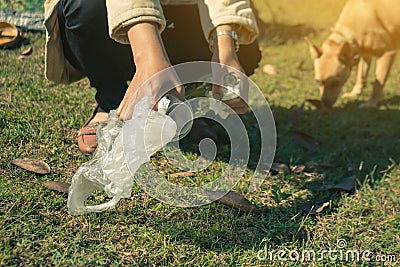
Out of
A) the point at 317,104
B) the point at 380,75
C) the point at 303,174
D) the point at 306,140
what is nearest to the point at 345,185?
the point at 303,174

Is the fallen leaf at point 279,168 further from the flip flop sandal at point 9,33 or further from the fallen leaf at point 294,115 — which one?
the flip flop sandal at point 9,33

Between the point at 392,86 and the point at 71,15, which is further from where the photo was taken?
the point at 392,86

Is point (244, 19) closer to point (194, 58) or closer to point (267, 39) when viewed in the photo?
point (194, 58)

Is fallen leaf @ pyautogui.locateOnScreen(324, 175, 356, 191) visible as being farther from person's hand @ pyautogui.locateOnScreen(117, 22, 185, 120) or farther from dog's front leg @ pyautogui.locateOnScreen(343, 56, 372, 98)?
dog's front leg @ pyautogui.locateOnScreen(343, 56, 372, 98)

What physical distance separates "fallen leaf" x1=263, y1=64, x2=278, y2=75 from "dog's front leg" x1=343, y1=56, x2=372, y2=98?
64 centimetres

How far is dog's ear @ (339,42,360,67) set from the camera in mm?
4363

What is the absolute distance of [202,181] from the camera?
201 centimetres

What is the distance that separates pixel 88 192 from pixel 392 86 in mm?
3379

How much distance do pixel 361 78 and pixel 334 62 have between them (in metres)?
0.27

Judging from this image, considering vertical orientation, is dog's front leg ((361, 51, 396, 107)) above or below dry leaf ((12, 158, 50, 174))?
below

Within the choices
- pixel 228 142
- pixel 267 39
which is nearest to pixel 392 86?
pixel 267 39

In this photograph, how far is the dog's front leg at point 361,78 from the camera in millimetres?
4243

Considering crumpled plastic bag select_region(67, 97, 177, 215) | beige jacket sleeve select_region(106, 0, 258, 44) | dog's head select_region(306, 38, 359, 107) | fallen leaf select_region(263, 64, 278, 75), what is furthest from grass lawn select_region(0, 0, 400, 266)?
dog's head select_region(306, 38, 359, 107)

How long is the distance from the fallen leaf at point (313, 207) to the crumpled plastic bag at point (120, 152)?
75cm
